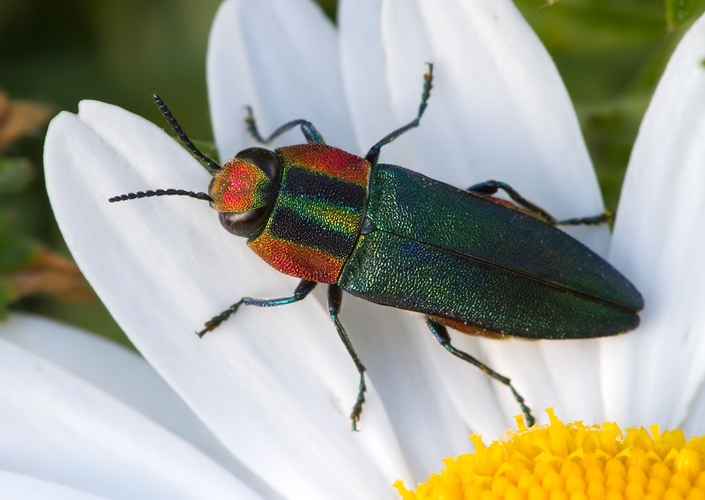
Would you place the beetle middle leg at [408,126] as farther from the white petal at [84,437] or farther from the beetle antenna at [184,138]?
the white petal at [84,437]

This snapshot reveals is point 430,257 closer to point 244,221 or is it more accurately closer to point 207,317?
→ point 244,221

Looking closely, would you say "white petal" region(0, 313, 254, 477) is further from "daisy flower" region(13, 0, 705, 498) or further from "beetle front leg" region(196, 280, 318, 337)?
"beetle front leg" region(196, 280, 318, 337)

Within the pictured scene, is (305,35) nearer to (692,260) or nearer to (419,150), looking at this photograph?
(419,150)

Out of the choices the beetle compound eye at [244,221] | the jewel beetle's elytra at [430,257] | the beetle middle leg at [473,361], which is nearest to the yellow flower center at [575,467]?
the beetle middle leg at [473,361]

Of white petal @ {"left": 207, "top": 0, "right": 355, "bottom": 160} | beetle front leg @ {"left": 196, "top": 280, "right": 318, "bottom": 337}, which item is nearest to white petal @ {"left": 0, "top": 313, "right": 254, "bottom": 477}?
beetle front leg @ {"left": 196, "top": 280, "right": 318, "bottom": 337}

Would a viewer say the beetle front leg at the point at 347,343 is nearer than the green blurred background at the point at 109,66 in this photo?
Yes

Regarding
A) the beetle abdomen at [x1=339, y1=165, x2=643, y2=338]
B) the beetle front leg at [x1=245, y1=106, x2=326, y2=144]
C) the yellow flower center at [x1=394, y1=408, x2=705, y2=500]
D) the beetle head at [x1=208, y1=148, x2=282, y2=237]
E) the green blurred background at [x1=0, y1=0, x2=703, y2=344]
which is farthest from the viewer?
the green blurred background at [x1=0, y1=0, x2=703, y2=344]
